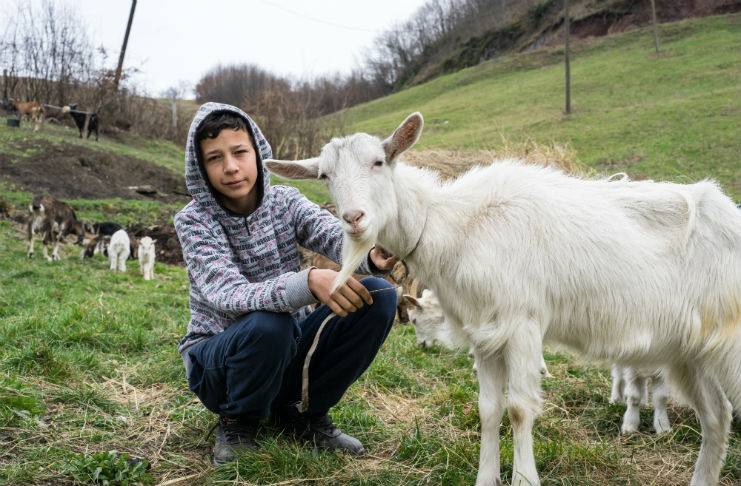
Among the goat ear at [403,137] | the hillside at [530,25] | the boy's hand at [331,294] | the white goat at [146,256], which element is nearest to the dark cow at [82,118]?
the white goat at [146,256]

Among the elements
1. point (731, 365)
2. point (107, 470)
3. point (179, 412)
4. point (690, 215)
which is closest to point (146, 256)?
point (179, 412)

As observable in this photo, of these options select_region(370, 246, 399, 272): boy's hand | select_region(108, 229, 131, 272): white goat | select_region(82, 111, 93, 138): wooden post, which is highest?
select_region(82, 111, 93, 138): wooden post

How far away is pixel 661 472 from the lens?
308cm

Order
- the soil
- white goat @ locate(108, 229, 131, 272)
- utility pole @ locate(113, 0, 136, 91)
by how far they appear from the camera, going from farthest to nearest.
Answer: utility pole @ locate(113, 0, 136, 91) < the soil < white goat @ locate(108, 229, 131, 272)

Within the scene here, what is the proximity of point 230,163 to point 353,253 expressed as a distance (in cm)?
71

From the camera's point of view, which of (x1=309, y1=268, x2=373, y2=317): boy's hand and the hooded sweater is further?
the hooded sweater

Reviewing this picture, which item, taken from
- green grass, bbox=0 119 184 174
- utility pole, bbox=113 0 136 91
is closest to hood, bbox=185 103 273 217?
green grass, bbox=0 119 184 174

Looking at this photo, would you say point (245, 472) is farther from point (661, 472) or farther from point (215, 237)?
point (661, 472)

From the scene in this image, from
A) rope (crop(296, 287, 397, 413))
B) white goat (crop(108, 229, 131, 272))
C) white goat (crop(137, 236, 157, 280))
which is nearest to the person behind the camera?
rope (crop(296, 287, 397, 413))

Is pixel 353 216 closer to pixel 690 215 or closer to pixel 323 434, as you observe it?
pixel 323 434

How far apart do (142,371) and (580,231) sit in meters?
2.96

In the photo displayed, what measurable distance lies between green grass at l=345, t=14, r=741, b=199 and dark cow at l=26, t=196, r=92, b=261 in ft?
28.7

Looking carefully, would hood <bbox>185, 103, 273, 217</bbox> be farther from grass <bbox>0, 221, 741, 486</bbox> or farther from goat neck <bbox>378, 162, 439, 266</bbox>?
grass <bbox>0, 221, 741, 486</bbox>

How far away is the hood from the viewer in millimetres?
2963
